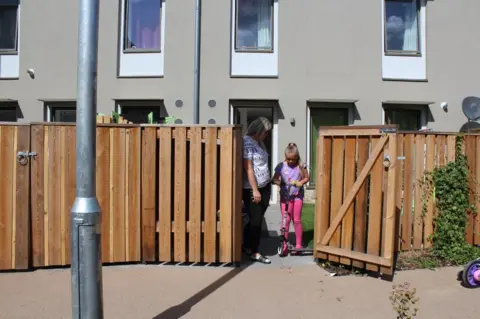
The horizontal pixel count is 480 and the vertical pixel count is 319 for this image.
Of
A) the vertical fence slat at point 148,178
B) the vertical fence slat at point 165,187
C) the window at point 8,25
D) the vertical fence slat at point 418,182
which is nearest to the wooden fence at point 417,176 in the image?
the vertical fence slat at point 418,182

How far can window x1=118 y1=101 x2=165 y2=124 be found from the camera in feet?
35.3

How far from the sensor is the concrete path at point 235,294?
367 cm

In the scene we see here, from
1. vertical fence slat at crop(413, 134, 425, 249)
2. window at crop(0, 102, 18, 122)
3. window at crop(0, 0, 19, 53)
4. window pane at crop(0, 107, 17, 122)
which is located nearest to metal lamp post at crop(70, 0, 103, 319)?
vertical fence slat at crop(413, 134, 425, 249)

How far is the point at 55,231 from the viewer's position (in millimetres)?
4684

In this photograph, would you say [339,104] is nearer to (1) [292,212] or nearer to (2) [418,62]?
(2) [418,62]

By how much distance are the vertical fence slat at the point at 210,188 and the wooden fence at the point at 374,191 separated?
1313mm

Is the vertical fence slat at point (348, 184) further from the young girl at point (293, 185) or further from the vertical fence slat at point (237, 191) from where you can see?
the vertical fence slat at point (237, 191)

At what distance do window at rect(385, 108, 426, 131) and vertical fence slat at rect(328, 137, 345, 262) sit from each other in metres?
6.81

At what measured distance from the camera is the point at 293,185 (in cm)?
542

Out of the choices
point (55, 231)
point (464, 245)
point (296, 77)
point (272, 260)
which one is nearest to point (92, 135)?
point (55, 231)

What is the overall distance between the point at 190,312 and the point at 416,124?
9575 millimetres

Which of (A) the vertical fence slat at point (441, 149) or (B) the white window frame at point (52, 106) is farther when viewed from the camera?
(B) the white window frame at point (52, 106)

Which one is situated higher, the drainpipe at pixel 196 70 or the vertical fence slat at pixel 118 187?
the drainpipe at pixel 196 70

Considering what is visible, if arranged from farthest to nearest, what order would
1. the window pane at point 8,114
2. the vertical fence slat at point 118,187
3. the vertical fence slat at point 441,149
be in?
the window pane at point 8,114 → the vertical fence slat at point 441,149 → the vertical fence slat at point 118,187
